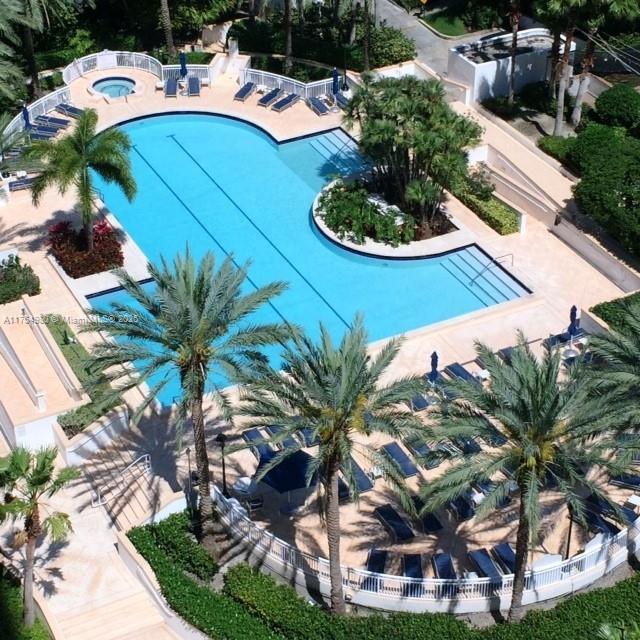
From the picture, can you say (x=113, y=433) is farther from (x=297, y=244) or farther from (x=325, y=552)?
(x=297, y=244)

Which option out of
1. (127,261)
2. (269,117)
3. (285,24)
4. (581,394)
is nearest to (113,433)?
(127,261)

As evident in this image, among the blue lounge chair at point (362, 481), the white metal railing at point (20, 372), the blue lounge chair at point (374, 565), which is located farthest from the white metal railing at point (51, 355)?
the blue lounge chair at point (374, 565)

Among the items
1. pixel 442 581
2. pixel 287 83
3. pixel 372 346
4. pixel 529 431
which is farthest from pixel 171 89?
pixel 529 431

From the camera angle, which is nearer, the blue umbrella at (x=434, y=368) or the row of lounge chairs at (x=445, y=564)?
the row of lounge chairs at (x=445, y=564)

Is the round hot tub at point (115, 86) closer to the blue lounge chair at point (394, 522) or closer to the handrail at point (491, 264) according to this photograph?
the handrail at point (491, 264)

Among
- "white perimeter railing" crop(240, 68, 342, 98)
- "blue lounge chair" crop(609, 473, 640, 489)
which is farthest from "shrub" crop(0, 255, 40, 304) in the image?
"blue lounge chair" crop(609, 473, 640, 489)
